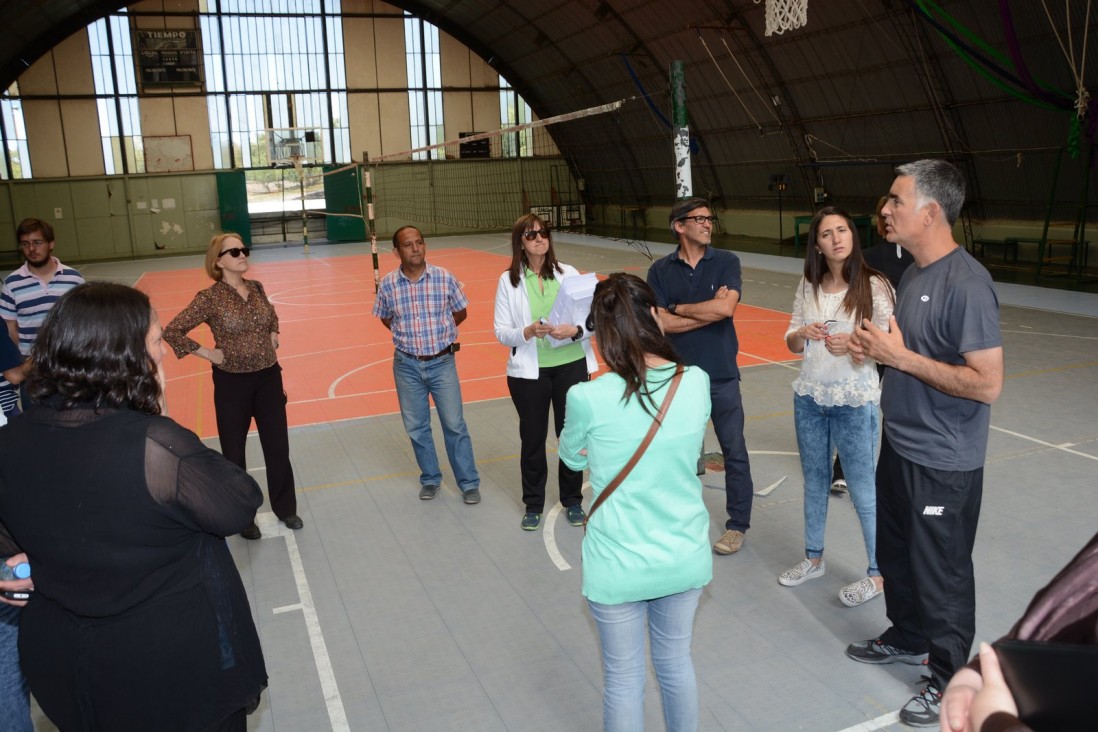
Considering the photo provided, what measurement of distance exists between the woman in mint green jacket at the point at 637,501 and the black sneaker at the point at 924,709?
1.06m

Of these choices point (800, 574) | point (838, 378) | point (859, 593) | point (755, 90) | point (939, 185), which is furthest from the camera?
point (755, 90)

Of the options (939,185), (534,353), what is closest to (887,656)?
(939,185)

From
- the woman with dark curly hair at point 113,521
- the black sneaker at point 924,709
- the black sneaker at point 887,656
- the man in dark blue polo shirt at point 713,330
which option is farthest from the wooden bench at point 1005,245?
the woman with dark curly hair at point 113,521

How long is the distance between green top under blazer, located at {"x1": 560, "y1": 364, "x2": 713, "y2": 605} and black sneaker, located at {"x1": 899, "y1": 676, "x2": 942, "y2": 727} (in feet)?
4.19

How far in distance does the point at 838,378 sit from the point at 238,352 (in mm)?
3430

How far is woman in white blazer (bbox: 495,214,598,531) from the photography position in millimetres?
5375

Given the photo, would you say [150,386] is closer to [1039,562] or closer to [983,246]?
[1039,562]

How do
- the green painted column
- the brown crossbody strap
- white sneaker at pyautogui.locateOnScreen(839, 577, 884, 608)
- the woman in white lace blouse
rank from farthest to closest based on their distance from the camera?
1. the green painted column
2. white sneaker at pyautogui.locateOnScreen(839, 577, 884, 608)
3. the woman in white lace blouse
4. the brown crossbody strap

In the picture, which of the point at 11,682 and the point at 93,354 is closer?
the point at 93,354

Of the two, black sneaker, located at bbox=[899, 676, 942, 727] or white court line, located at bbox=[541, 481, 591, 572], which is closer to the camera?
black sneaker, located at bbox=[899, 676, 942, 727]

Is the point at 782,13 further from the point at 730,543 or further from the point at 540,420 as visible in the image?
the point at 730,543

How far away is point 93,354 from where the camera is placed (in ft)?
7.16

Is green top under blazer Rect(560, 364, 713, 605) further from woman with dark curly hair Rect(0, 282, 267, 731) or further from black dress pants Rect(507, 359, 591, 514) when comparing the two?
black dress pants Rect(507, 359, 591, 514)

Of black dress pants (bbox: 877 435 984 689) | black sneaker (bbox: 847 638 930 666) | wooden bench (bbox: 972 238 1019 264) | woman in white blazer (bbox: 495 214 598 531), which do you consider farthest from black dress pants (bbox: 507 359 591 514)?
wooden bench (bbox: 972 238 1019 264)
